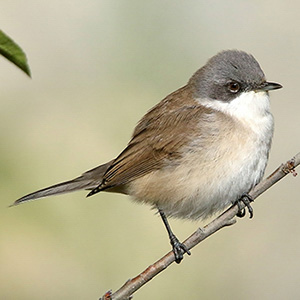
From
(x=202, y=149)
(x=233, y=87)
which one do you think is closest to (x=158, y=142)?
(x=202, y=149)

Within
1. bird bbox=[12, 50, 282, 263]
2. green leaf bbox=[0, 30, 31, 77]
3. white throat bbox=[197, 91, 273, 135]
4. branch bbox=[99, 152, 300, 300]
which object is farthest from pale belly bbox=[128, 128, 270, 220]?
green leaf bbox=[0, 30, 31, 77]

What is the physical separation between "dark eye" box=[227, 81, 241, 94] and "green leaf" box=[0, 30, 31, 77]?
7.29 feet

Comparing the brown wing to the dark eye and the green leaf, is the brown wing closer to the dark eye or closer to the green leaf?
the dark eye

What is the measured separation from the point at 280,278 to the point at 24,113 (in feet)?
6.43

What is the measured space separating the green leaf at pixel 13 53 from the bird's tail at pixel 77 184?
6.63ft

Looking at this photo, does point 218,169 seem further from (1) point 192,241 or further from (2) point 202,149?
(1) point 192,241

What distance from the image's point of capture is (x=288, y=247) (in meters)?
4.03

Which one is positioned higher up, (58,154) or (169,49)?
(169,49)

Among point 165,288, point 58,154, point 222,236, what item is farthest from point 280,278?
point 58,154

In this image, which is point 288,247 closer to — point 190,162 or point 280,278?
point 280,278

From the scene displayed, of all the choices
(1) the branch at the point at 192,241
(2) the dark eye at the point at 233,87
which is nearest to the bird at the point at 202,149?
(2) the dark eye at the point at 233,87

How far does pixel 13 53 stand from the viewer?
4.77ft

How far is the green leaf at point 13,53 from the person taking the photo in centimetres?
142

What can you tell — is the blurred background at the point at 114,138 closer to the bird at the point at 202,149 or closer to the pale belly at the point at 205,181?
the bird at the point at 202,149
